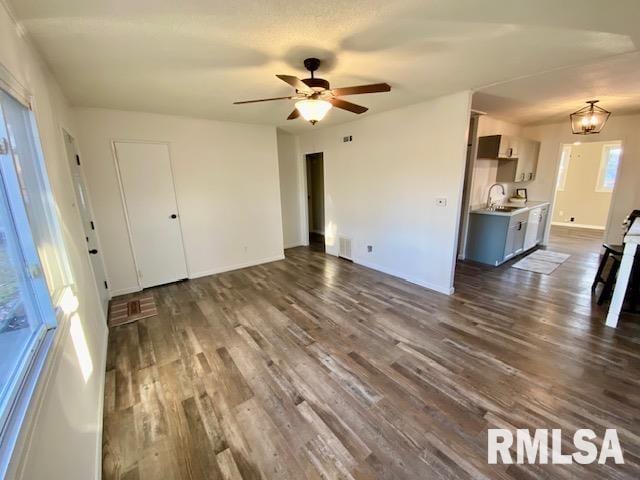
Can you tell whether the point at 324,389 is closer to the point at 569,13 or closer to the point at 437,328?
the point at 437,328

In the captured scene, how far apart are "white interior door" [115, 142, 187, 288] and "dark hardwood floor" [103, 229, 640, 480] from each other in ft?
2.60

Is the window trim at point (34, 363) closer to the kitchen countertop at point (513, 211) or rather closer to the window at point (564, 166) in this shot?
the kitchen countertop at point (513, 211)

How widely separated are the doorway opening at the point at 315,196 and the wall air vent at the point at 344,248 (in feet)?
4.13

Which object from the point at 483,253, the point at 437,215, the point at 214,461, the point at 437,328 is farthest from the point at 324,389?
the point at 483,253

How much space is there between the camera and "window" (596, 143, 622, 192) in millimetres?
6738

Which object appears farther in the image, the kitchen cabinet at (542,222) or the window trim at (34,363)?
the kitchen cabinet at (542,222)

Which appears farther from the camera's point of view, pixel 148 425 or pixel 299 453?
pixel 148 425

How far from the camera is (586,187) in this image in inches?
279

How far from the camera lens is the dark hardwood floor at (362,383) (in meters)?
1.57

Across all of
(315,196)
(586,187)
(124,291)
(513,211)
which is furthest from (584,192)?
(124,291)

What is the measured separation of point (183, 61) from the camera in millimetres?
2172

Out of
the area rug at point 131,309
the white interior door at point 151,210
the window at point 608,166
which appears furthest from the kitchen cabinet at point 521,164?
the area rug at point 131,309

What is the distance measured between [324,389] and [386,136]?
352 centimetres

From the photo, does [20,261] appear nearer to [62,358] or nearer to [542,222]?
[62,358]
